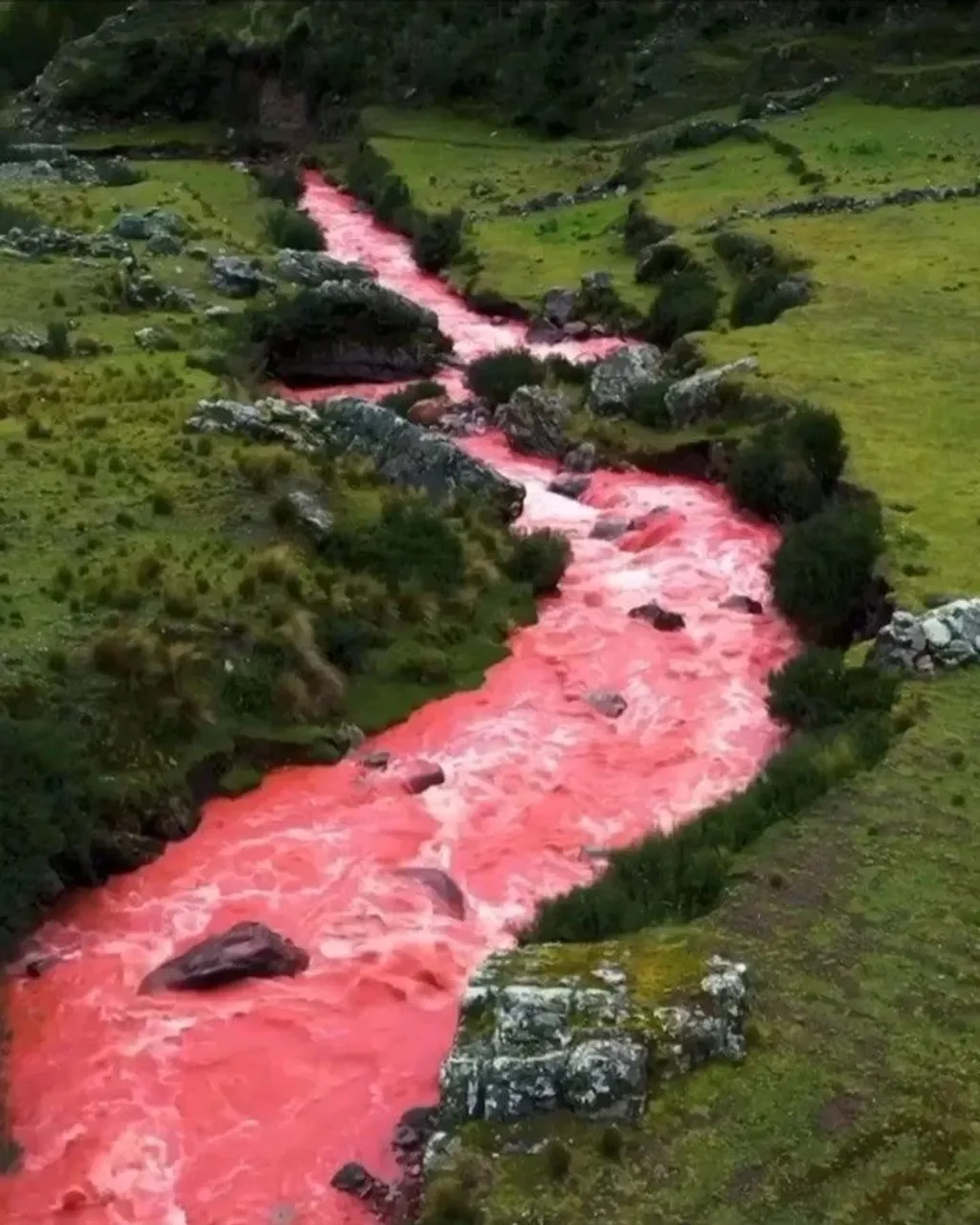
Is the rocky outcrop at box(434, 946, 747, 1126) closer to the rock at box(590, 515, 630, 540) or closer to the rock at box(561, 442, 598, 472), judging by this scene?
the rock at box(590, 515, 630, 540)

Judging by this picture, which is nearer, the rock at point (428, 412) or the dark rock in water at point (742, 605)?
the dark rock in water at point (742, 605)

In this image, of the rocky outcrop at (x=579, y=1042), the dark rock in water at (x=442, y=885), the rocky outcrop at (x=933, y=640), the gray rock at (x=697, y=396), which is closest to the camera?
the rocky outcrop at (x=579, y=1042)

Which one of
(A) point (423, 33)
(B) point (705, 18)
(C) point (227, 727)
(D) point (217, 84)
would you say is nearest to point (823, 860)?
(C) point (227, 727)

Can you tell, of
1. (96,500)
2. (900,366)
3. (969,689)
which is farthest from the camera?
(900,366)

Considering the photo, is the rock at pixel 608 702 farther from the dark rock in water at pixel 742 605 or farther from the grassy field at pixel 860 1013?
the grassy field at pixel 860 1013

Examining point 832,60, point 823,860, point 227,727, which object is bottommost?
point 227,727

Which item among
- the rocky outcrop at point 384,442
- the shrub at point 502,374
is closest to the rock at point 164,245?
the shrub at point 502,374

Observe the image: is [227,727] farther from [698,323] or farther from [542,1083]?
[698,323]
